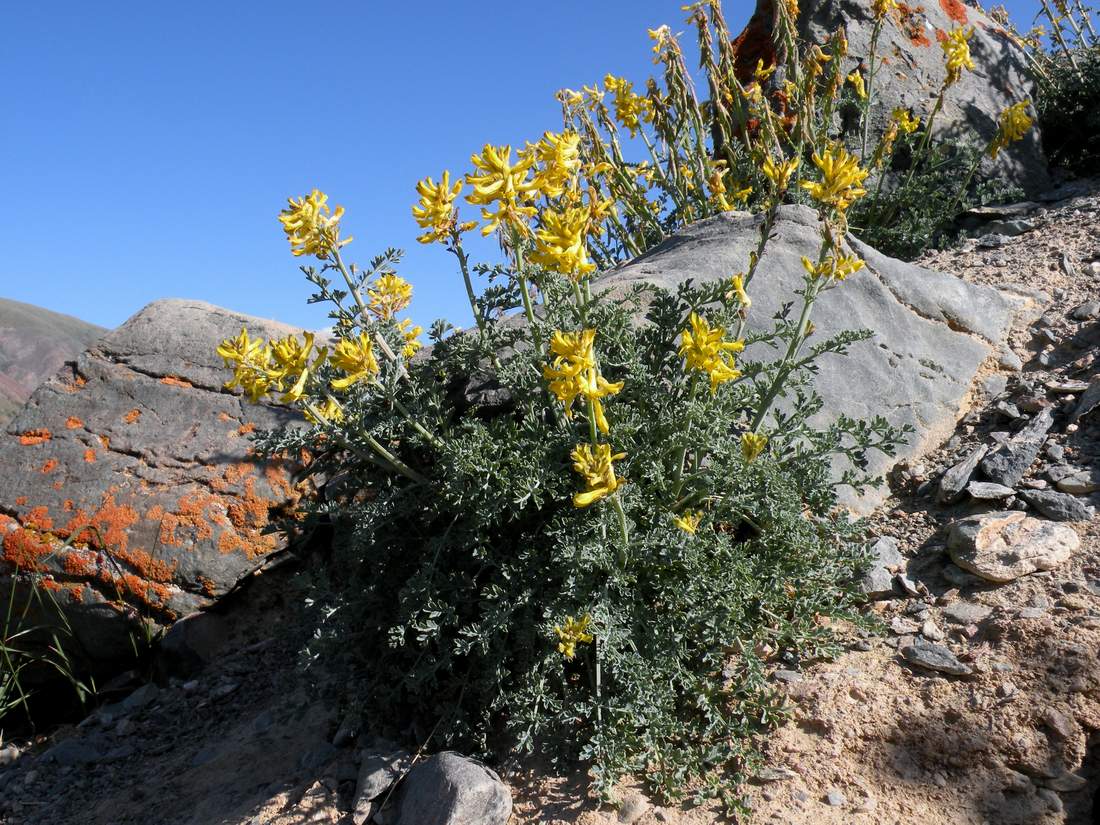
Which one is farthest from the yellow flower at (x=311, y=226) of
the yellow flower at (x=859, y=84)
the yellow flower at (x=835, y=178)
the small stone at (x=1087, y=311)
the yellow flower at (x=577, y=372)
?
the yellow flower at (x=859, y=84)

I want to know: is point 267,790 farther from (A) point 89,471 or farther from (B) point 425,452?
(A) point 89,471

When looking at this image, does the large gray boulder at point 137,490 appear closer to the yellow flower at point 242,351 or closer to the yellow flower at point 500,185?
the yellow flower at point 242,351

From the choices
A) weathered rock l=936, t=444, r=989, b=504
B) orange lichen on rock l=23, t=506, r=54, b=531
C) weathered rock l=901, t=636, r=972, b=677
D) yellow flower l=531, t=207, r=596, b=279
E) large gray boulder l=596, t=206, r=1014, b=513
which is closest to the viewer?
yellow flower l=531, t=207, r=596, b=279

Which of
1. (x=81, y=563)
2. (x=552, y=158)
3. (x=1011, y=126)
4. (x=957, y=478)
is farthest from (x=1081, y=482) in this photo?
(x=81, y=563)

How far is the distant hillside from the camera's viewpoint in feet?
46.8

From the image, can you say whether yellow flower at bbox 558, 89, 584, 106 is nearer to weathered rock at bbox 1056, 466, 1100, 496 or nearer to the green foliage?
weathered rock at bbox 1056, 466, 1100, 496

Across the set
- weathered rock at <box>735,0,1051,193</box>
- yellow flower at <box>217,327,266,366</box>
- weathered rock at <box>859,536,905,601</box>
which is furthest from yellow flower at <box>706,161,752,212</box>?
yellow flower at <box>217,327,266,366</box>

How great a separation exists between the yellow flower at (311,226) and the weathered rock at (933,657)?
2424 mm

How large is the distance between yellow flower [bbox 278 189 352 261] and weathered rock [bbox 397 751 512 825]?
1.75m

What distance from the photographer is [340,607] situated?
286 centimetres

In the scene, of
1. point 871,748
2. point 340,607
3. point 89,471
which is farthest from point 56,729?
point 871,748

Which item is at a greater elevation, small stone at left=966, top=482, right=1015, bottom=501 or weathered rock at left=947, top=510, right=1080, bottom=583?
small stone at left=966, top=482, right=1015, bottom=501

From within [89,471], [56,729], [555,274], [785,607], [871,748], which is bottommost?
[56,729]

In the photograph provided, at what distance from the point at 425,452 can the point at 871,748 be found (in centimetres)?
189
